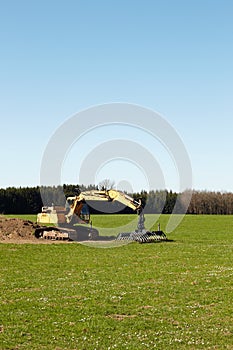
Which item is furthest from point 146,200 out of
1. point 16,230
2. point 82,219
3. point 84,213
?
point 16,230

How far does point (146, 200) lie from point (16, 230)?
61276 millimetres

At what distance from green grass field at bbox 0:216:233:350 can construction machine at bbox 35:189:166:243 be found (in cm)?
853

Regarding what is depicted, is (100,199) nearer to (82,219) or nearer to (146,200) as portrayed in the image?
(82,219)

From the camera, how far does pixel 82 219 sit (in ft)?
125

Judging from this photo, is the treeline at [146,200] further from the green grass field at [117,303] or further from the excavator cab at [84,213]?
the green grass field at [117,303]

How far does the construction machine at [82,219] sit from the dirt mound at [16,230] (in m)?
0.72

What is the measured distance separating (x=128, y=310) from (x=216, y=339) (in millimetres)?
3251

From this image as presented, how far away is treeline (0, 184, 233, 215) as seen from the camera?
276 feet

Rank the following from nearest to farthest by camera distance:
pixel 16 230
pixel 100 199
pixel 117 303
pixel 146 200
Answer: pixel 117 303, pixel 100 199, pixel 16 230, pixel 146 200

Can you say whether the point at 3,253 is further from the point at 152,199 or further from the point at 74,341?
the point at 152,199

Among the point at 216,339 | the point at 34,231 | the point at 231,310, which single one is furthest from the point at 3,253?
the point at 216,339

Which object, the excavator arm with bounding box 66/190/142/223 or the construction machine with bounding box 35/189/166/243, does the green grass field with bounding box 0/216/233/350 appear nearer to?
the construction machine with bounding box 35/189/166/243

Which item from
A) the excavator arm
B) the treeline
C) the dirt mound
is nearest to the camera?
the excavator arm

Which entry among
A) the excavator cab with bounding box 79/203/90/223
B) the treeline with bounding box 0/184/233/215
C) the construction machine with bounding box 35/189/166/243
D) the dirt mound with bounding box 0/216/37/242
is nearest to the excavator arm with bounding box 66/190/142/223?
the construction machine with bounding box 35/189/166/243
